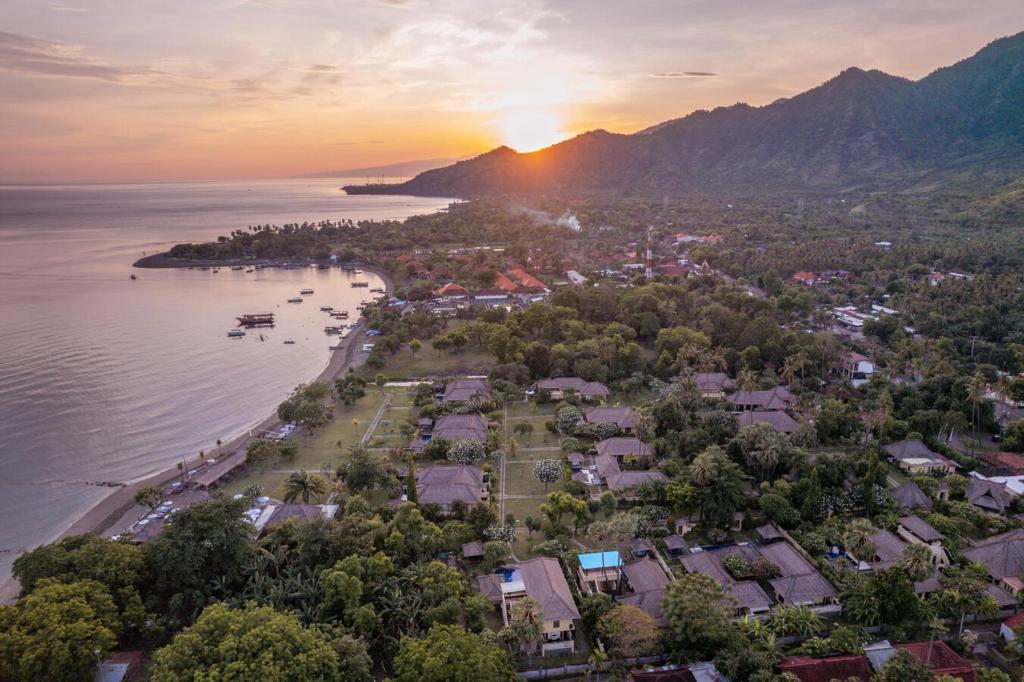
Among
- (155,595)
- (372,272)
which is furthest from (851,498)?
(372,272)

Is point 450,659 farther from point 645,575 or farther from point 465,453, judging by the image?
point 465,453

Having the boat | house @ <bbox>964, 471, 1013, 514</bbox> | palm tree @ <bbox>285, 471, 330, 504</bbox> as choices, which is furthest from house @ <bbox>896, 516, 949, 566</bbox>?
the boat

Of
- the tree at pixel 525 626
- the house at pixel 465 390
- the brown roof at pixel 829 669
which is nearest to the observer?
the brown roof at pixel 829 669

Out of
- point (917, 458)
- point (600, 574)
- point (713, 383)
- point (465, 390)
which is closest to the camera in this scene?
point (600, 574)

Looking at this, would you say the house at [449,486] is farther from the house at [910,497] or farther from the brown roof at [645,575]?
the house at [910,497]

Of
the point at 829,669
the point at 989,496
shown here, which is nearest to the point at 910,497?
the point at 989,496

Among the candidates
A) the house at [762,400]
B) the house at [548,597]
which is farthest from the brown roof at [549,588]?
the house at [762,400]

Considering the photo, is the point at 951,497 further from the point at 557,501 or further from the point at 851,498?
the point at 557,501
